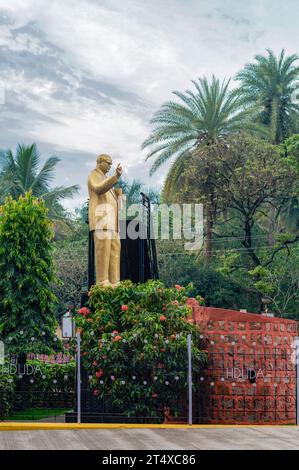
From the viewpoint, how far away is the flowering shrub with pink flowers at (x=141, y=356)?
14891 mm

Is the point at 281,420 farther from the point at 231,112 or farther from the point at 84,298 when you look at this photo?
Answer: the point at 231,112

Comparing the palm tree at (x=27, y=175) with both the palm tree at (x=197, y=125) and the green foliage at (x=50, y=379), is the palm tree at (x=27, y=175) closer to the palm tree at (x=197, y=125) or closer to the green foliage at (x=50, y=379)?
the palm tree at (x=197, y=125)

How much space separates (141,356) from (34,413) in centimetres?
448

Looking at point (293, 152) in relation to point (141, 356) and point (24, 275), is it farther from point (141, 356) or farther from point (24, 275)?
point (141, 356)

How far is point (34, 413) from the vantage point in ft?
60.0

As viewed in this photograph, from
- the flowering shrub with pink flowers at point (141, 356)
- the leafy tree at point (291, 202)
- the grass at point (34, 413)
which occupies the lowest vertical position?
the grass at point (34, 413)

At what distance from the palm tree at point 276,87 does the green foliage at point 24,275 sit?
26.3m

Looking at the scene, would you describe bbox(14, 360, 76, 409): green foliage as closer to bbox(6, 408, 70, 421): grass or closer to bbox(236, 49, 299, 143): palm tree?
bbox(6, 408, 70, 421): grass

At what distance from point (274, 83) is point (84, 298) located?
3050 cm

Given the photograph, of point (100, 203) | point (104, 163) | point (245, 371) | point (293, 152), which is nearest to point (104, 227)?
point (100, 203)

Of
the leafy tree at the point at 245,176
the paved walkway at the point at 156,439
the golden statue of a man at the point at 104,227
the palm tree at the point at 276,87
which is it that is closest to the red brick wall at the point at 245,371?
the paved walkway at the point at 156,439

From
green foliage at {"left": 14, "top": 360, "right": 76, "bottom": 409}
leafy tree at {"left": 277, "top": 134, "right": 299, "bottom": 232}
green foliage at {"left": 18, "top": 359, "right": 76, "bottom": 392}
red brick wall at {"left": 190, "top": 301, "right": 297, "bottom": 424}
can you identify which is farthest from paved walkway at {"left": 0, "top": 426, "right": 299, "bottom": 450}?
leafy tree at {"left": 277, "top": 134, "right": 299, "bottom": 232}

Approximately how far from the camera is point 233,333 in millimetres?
15375

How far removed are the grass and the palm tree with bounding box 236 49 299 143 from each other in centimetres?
2906
